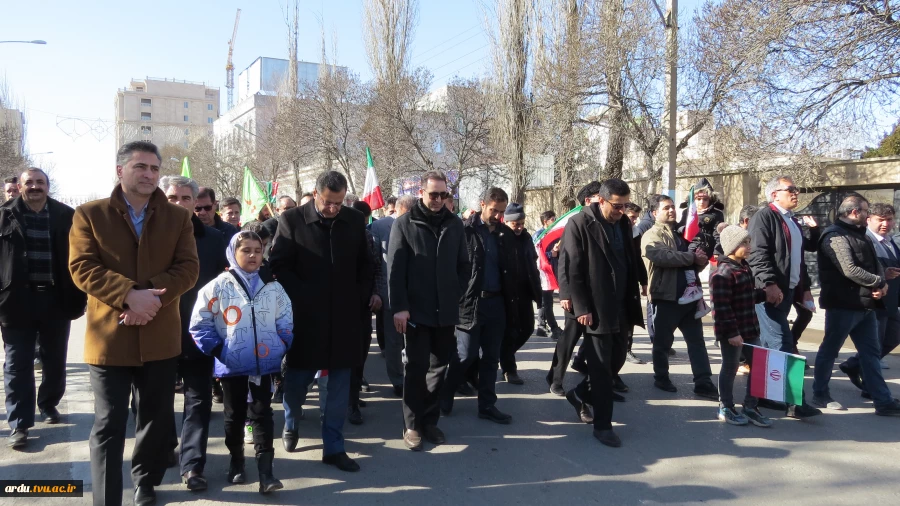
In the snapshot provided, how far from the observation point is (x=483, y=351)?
534 centimetres

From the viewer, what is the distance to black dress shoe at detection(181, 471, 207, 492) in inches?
148

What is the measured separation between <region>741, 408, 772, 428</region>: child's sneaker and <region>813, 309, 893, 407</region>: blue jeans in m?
0.94

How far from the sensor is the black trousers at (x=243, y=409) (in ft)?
12.4

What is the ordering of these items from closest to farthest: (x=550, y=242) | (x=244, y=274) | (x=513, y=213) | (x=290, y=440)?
(x=244, y=274)
(x=290, y=440)
(x=513, y=213)
(x=550, y=242)

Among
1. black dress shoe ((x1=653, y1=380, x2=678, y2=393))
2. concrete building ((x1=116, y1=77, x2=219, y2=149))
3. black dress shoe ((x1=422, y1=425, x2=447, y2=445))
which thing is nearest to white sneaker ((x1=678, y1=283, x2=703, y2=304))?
black dress shoe ((x1=653, y1=380, x2=678, y2=393))

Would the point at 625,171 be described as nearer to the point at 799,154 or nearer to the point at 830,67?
the point at 799,154

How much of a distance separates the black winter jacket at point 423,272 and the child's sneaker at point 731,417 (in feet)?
7.91

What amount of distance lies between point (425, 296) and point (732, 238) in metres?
2.59

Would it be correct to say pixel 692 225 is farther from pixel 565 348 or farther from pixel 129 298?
pixel 129 298

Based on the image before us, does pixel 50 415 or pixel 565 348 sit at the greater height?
pixel 565 348

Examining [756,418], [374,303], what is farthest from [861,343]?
[374,303]

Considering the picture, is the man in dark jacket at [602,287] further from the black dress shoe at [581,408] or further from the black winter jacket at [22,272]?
the black winter jacket at [22,272]

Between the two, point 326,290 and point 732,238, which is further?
point 732,238

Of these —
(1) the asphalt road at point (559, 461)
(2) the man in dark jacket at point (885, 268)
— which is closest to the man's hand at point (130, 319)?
(1) the asphalt road at point (559, 461)
